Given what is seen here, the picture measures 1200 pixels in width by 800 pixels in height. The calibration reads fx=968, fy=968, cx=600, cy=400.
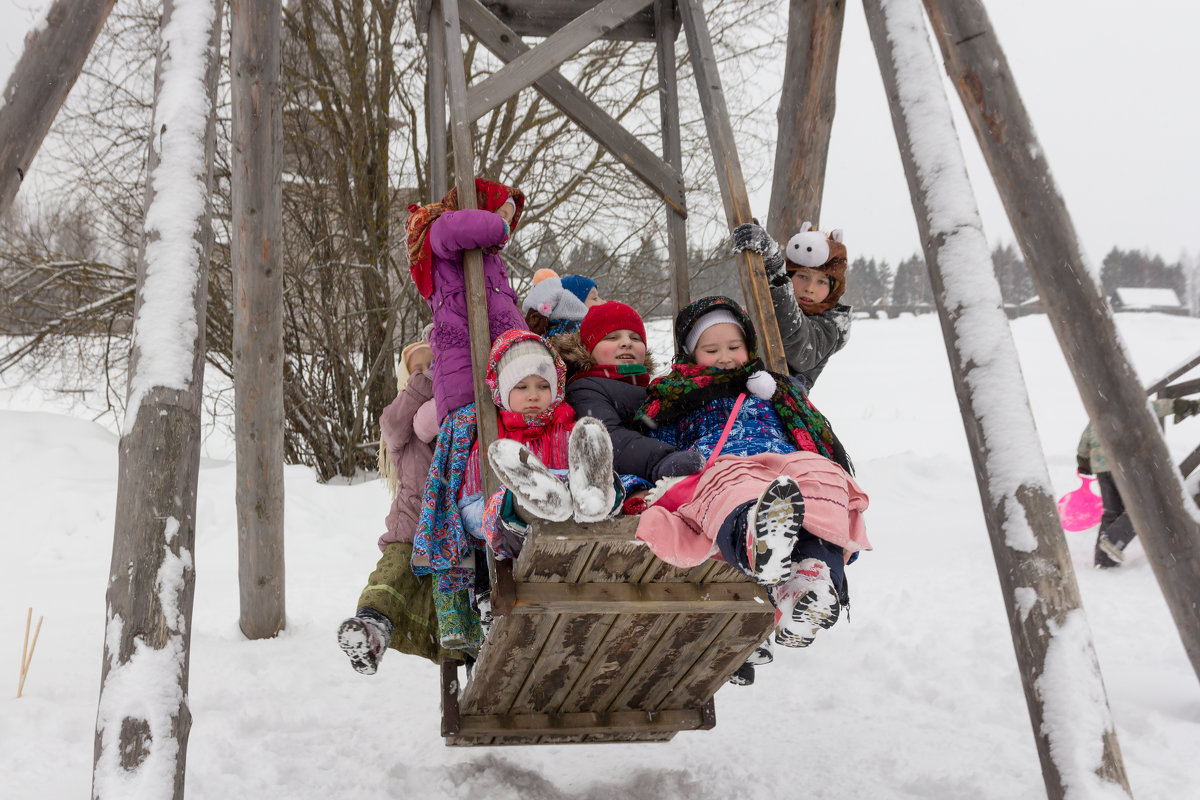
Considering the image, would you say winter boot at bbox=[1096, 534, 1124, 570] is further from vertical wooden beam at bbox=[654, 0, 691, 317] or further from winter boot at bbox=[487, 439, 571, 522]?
winter boot at bbox=[487, 439, 571, 522]

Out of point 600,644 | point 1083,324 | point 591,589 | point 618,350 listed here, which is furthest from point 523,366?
point 1083,324

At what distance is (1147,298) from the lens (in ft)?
110

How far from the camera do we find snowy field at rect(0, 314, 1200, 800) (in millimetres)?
3631

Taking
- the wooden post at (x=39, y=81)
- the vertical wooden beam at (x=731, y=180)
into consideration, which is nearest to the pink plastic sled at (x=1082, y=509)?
the vertical wooden beam at (x=731, y=180)

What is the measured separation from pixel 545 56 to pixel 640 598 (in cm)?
217

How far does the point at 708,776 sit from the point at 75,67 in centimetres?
325

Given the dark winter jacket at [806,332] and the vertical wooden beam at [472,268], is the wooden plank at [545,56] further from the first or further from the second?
the dark winter jacket at [806,332]

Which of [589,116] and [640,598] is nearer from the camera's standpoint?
[640,598]

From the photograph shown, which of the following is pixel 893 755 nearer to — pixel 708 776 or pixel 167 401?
pixel 708 776

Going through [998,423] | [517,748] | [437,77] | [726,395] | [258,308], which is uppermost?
[437,77]

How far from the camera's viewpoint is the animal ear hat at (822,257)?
357 centimetres

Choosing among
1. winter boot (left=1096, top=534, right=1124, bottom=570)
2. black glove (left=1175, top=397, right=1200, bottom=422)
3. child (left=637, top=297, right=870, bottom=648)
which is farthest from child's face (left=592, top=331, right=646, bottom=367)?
black glove (left=1175, top=397, right=1200, bottom=422)

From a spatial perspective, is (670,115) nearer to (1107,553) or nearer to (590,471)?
(590,471)

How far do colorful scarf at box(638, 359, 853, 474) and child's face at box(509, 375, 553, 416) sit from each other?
300 mm
